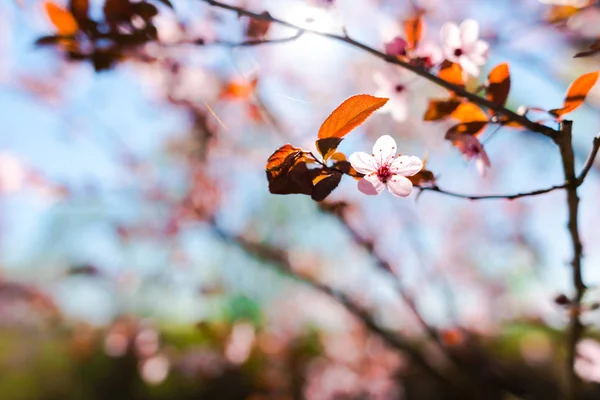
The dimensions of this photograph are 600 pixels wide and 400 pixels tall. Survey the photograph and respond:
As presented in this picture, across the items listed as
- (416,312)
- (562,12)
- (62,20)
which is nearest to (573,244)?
(562,12)

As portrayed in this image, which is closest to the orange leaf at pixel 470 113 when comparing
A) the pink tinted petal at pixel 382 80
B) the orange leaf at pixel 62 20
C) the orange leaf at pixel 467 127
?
the orange leaf at pixel 467 127

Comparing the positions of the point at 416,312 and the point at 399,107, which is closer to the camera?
the point at 399,107

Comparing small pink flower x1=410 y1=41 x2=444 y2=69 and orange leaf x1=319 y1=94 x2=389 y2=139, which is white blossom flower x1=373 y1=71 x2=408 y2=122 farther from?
orange leaf x1=319 y1=94 x2=389 y2=139

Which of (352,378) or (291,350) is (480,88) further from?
(291,350)

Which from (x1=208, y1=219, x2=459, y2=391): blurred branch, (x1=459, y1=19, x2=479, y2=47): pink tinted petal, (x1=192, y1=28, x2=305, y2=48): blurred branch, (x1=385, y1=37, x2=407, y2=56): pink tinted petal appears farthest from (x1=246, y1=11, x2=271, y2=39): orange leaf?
(x1=208, y1=219, x2=459, y2=391): blurred branch

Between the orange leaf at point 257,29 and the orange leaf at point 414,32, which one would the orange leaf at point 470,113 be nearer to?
the orange leaf at point 414,32

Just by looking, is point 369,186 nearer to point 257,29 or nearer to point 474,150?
point 474,150

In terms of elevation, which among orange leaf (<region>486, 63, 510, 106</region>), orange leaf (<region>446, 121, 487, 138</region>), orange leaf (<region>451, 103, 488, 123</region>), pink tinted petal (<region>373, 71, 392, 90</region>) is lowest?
orange leaf (<region>446, 121, 487, 138</region>)
